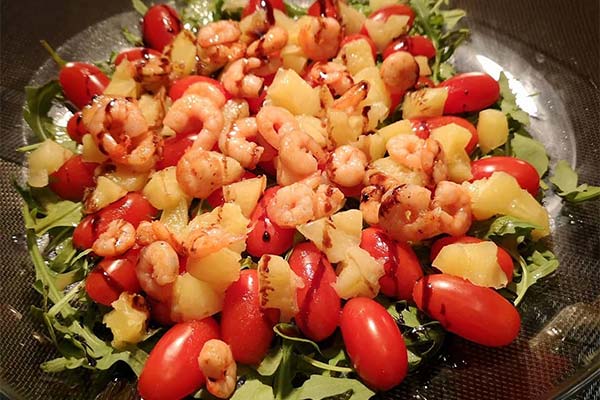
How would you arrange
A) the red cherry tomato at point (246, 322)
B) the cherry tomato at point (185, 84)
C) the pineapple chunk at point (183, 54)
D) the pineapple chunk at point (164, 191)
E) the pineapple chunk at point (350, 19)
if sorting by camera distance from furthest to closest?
the pineapple chunk at point (350, 19) < the pineapple chunk at point (183, 54) < the cherry tomato at point (185, 84) < the pineapple chunk at point (164, 191) < the red cherry tomato at point (246, 322)

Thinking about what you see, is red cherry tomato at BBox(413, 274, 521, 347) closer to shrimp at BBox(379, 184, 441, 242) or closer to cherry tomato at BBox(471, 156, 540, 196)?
shrimp at BBox(379, 184, 441, 242)

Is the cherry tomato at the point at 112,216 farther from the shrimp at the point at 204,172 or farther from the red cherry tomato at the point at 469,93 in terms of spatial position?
the red cherry tomato at the point at 469,93

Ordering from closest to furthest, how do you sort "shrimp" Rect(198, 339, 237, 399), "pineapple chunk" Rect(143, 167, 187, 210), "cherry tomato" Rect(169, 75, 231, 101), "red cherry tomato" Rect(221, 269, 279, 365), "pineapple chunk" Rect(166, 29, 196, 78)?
"shrimp" Rect(198, 339, 237, 399), "red cherry tomato" Rect(221, 269, 279, 365), "pineapple chunk" Rect(143, 167, 187, 210), "cherry tomato" Rect(169, 75, 231, 101), "pineapple chunk" Rect(166, 29, 196, 78)

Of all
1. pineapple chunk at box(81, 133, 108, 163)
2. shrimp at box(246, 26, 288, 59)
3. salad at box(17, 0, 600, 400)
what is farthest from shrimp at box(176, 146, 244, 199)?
shrimp at box(246, 26, 288, 59)

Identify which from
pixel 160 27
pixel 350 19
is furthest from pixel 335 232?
pixel 160 27

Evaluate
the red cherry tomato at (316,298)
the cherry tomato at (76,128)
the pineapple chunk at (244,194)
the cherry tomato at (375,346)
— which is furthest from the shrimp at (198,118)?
the cherry tomato at (375,346)

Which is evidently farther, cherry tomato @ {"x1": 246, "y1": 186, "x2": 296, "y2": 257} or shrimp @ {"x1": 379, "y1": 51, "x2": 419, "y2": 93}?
shrimp @ {"x1": 379, "y1": 51, "x2": 419, "y2": 93}

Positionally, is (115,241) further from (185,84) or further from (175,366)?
(185,84)
